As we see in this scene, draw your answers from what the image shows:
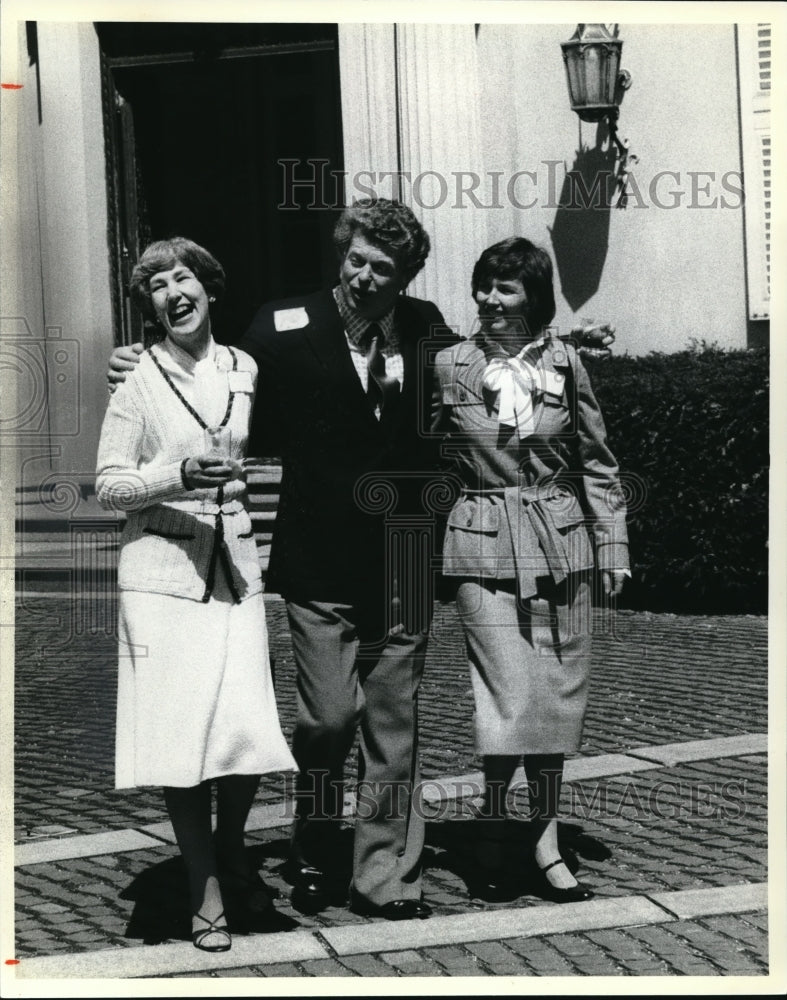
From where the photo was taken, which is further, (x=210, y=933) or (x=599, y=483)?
(x=599, y=483)

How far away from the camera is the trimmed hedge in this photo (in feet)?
28.1

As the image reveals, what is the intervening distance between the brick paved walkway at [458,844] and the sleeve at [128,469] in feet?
3.66

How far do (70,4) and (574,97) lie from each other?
4.87m

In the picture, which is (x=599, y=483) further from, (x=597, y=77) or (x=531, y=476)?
(x=597, y=77)

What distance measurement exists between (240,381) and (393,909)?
5.15ft

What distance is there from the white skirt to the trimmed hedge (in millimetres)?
4597

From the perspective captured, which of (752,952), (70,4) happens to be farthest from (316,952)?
(70,4)

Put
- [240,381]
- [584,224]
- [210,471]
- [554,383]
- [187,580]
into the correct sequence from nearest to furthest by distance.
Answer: [210,471] → [187,580] → [240,381] → [554,383] → [584,224]

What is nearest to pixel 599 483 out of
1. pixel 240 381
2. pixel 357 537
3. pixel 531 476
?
pixel 531 476

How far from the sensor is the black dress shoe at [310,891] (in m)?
4.62

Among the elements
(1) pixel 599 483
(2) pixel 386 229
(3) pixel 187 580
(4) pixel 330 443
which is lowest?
(3) pixel 187 580

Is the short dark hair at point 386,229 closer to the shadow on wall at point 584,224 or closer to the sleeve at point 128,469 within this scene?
the sleeve at point 128,469

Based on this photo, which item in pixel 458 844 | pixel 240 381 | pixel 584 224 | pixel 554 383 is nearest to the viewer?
pixel 240 381

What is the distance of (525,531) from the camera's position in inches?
187
